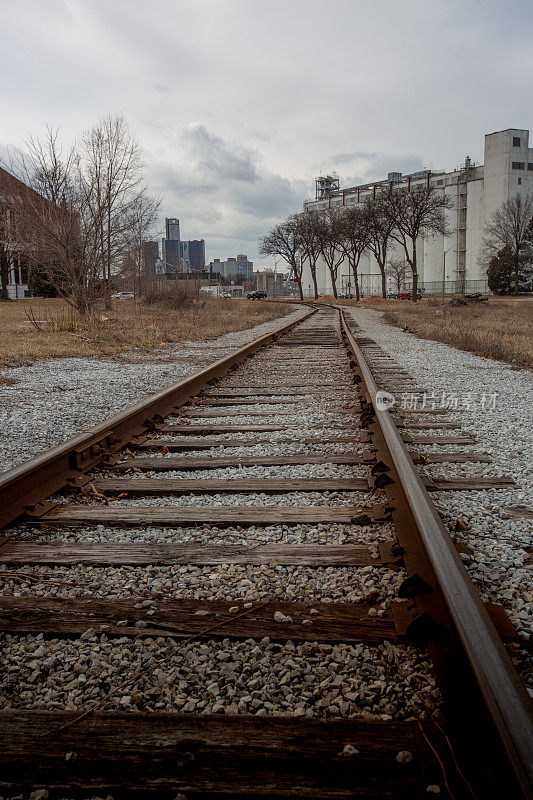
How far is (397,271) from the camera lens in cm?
8069

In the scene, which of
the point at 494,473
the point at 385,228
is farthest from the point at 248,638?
the point at 385,228

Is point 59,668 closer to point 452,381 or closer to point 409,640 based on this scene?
Answer: point 409,640

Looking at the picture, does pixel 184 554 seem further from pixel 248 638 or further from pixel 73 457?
pixel 73 457

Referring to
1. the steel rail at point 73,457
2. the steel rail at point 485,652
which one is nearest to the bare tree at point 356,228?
the steel rail at point 73,457

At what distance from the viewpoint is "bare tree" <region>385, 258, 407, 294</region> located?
3050 inches

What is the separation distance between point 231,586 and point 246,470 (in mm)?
1563

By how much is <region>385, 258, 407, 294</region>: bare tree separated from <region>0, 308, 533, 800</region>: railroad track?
245 feet

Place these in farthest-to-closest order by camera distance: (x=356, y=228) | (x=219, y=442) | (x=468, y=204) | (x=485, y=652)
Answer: (x=468, y=204)
(x=356, y=228)
(x=219, y=442)
(x=485, y=652)

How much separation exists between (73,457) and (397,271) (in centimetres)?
8106

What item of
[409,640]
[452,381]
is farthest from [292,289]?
[409,640]

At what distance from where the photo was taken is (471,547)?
2.67 m
